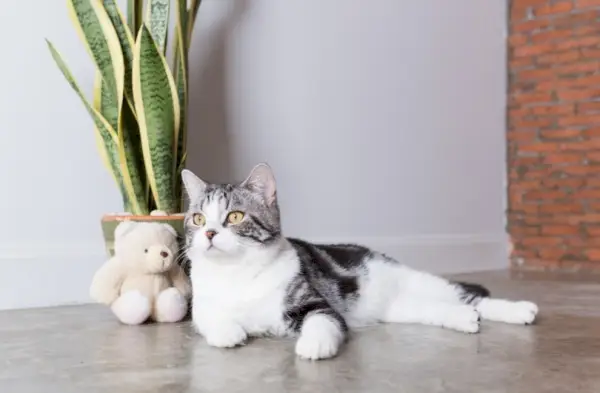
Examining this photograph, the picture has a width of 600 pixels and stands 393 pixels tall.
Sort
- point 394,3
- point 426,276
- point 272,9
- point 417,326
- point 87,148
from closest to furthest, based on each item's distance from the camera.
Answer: point 417,326 < point 426,276 < point 87,148 < point 272,9 < point 394,3

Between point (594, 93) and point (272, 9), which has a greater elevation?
point (272, 9)

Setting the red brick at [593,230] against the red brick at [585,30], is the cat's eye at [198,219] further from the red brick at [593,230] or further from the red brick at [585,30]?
the red brick at [585,30]

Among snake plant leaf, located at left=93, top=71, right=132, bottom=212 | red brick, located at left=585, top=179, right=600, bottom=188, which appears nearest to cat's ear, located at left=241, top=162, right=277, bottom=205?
snake plant leaf, located at left=93, top=71, right=132, bottom=212

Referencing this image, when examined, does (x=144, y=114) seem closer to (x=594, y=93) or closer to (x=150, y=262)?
(x=150, y=262)

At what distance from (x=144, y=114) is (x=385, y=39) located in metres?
1.35

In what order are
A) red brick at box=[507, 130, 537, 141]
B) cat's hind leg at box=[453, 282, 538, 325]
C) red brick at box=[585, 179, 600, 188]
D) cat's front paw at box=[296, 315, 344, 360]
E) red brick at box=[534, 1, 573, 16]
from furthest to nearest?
red brick at box=[507, 130, 537, 141]
red brick at box=[534, 1, 573, 16]
red brick at box=[585, 179, 600, 188]
cat's hind leg at box=[453, 282, 538, 325]
cat's front paw at box=[296, 315, 344, 360]

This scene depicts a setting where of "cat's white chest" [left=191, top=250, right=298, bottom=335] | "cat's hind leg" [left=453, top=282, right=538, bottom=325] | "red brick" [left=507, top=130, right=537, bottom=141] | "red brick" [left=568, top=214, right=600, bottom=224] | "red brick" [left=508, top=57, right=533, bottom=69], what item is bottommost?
"red brick" [left=568, top=214, right=600, bottom=224]

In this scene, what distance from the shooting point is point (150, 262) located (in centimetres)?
167

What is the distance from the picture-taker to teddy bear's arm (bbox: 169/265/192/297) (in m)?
1.76

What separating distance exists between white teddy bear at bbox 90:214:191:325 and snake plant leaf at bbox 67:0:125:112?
0.38 meters

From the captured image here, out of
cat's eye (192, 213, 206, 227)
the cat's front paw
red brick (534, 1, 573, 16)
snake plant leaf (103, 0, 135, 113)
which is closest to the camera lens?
the cat's front paw

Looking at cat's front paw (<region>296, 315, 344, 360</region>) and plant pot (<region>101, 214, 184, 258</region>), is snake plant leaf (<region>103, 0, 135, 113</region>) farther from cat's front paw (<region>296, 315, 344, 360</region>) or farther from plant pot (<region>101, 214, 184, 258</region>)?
cat's front paw (<region>296, 315, 344, 360</region>)

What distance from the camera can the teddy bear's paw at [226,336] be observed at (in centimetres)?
134

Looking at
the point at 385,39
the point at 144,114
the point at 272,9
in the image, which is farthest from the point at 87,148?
the point at 385,39
